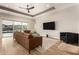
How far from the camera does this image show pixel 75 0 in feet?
5.93

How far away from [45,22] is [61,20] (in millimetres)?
417

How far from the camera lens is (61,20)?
2.16 metres

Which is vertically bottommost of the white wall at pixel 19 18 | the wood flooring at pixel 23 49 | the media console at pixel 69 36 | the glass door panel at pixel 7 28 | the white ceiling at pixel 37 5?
the wood flooring at pixel 23 49

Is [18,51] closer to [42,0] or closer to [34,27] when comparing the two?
[34,27]

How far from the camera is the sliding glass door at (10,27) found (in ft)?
6.49

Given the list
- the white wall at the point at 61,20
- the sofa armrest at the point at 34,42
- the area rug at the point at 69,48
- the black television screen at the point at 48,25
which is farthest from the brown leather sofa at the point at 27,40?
the area rug at the point at 69,48

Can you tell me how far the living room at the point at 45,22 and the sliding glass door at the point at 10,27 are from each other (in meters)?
0.06

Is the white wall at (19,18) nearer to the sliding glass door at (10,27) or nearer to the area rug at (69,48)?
the sliding glass door at (10,27)

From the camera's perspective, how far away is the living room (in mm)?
1894

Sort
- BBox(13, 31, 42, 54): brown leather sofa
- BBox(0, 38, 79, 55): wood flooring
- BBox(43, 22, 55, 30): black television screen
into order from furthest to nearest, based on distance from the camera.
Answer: BBox(43, 22, 55, 30): black television screen → BBox(13, 31, 42, 54): brown leather sofa → BBox(0, 38, 79, 55): wood flooring

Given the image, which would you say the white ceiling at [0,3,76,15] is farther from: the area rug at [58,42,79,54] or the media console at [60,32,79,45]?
the area rug at [58,42,79,54]

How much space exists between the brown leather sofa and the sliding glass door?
122 millimetres

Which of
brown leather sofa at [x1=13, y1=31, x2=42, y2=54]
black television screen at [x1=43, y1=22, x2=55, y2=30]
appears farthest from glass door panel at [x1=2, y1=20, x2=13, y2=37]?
black television screen at [x1=43, y1=22, x2=55, y2=30]
